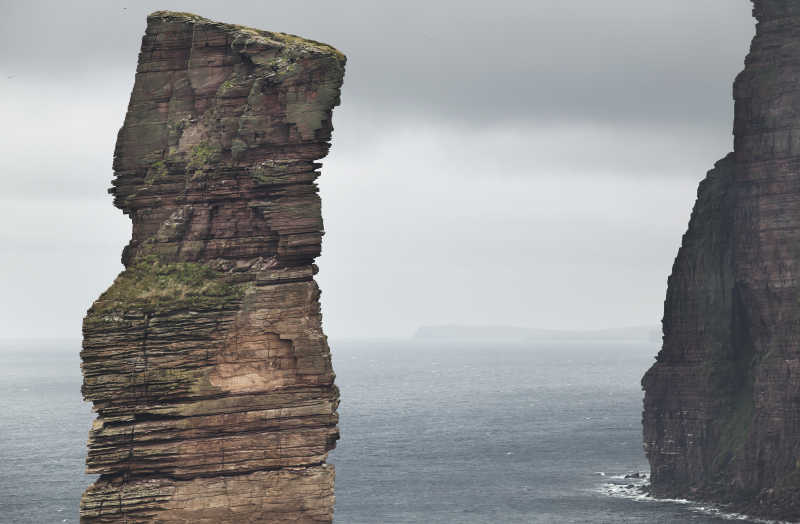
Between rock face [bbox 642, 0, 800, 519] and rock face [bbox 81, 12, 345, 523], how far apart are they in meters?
140

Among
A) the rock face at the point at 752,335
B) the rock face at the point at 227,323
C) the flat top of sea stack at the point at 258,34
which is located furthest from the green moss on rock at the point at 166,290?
the rock face at the point at 752,335

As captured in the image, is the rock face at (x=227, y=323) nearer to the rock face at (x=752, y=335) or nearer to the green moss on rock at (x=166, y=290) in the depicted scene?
the green moss on rock at (x=166, y=290)

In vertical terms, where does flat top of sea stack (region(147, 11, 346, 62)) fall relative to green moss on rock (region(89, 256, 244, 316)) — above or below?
above

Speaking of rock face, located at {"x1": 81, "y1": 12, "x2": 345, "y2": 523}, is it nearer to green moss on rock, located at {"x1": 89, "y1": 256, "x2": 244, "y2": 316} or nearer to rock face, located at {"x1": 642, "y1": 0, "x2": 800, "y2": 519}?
green moss on rock, located at {"x1": 89, "y1": 256, "x2": 244, "y2": 316}

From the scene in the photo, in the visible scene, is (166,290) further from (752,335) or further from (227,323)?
(752,335)

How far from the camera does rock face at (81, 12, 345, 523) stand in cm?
4222

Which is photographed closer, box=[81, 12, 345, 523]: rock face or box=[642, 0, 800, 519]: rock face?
box=[81, 12, 345, 523]: rock face

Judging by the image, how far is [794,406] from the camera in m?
179

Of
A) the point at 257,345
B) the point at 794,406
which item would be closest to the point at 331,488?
the point at 257,345

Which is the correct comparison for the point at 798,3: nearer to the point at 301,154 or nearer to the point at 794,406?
the point at 794,406

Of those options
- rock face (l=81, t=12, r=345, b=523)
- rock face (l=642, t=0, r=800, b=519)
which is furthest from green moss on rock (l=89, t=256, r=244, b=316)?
rock face (l=642, t=0, r=800, b=519)

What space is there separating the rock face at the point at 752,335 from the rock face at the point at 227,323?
140415 mm

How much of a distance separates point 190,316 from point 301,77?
8.39m

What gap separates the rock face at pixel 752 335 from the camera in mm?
180625
